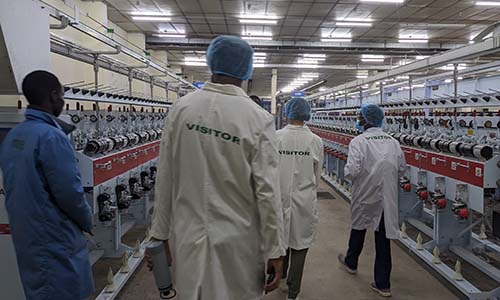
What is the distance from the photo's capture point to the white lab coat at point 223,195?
1.35 meters

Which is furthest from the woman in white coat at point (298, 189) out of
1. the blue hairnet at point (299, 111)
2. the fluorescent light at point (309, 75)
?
the fluorescent light at point (309, 75)

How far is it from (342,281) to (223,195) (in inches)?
91.6

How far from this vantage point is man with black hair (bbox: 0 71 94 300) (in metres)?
1.63

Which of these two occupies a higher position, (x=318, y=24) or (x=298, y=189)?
(x=318, y=24)

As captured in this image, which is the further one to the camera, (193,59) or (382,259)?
(193,59)

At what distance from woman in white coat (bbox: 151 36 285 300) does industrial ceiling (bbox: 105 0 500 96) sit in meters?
6.39

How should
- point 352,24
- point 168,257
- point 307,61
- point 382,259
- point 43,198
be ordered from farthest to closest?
1. point 307,61
2. point 352,24
3. point 382,259
4. point 43,198
5. point 168,257

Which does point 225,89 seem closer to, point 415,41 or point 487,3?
point 487,3

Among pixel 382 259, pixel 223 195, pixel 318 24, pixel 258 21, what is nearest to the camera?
pixel 223 195

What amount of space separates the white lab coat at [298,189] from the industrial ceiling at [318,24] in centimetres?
530

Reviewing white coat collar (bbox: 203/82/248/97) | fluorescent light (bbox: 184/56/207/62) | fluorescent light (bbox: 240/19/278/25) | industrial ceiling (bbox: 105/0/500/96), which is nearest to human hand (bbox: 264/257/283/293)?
white coat collar (bbox: 203/82/248/97)

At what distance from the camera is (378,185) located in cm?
299

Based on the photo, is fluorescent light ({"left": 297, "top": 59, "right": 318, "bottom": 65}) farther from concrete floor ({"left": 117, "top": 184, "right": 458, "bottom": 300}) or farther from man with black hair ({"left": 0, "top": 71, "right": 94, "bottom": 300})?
man with black hair ({"left": 0, "top": 71, "right": 94, "bottom": 300})

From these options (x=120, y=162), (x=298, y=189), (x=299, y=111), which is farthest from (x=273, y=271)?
(x=120, y=162)
